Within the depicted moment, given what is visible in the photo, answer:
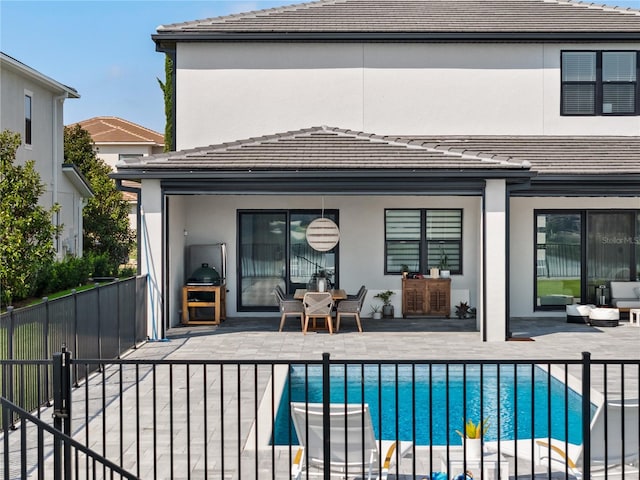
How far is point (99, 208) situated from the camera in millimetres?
29359

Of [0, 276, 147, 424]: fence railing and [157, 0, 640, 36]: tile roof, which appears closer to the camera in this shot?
[0, 276, 147, 424]: fence railing

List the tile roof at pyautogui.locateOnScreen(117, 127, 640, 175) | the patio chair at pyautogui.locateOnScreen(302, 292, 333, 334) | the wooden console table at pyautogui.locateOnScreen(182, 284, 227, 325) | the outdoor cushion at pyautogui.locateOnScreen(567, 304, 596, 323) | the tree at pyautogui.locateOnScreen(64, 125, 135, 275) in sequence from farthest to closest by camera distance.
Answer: the tree at pyautogui.locateOnScreen(64, 125, 135, 275)
the outdoor cushion at pyautogui.locateOnScreen(567, 304, 596, 323)
the wooden console table at pyautogui.locateOnScreen(182, 284, 227, 325)
the patio chair at pyautogui.locateOnScreen(302, 292, 333, 334)
the tile roof at pyautogui.locateOnScreen(117, 127, 640, 175)

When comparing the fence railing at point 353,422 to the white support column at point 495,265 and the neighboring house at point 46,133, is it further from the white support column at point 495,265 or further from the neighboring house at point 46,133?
the neighboring house at point 46,133

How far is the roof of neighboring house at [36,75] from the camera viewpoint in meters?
21.3

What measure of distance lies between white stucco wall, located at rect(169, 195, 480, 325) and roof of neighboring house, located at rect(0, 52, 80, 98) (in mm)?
7792

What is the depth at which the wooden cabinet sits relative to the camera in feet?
57.8

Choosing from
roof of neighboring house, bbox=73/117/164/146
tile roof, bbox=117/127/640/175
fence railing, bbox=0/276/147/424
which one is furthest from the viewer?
roof of neighboring house, bbox=73/117/164/146

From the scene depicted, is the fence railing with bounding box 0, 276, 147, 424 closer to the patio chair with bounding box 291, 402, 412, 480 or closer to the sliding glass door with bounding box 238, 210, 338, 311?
the patio chair with bounding box 291, 402, 412, 480

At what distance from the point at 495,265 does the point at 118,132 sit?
35806 millimetres

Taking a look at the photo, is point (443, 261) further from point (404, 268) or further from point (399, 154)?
point (399, 154)

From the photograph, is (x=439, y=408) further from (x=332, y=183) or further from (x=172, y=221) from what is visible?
(x=172, y=221)

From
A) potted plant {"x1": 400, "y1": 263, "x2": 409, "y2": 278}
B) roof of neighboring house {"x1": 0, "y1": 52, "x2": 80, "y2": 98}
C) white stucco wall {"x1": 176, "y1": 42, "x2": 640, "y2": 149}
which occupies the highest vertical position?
roof of neighboring house {"x1": 0, "y1": 52, "x2": 80, "y2": 98}

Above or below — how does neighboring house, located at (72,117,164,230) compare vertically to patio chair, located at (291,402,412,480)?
above

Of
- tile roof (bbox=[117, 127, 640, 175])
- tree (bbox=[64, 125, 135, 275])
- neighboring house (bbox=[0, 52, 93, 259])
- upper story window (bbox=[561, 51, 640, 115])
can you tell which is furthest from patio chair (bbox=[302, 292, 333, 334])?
tree (bbox=[64, 125, 135, 275])
